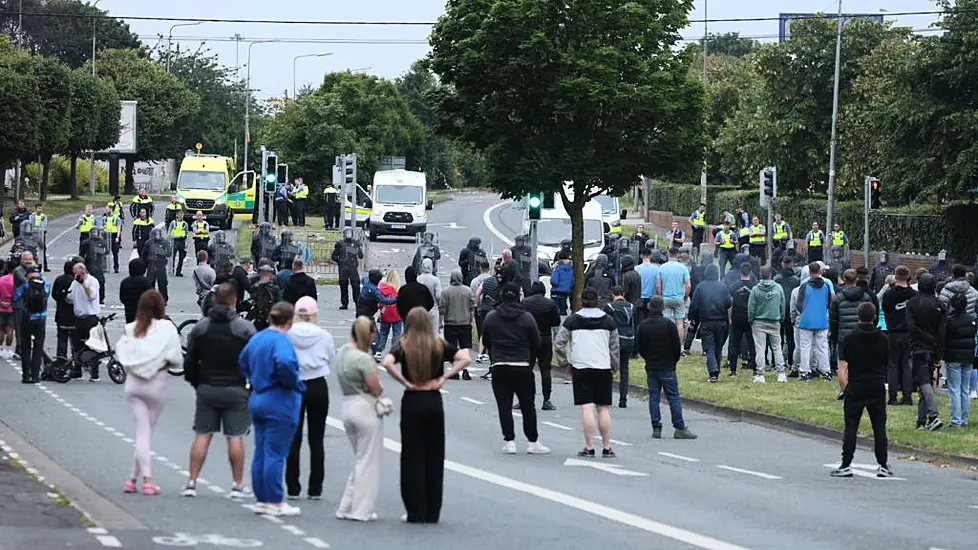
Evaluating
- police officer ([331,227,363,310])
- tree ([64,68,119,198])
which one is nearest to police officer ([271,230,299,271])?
police officer ([331,227,363,310])

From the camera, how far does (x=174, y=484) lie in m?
15.3

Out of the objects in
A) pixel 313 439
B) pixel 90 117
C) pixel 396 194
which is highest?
pixel 90 117

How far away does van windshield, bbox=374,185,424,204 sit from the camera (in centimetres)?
6109

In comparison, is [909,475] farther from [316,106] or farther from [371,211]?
[316,106]

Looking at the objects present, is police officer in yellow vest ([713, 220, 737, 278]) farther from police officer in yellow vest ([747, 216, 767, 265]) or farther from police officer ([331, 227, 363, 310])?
police officer ([331, 227, 363, 310])

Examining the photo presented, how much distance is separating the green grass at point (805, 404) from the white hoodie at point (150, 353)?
9.10 metres

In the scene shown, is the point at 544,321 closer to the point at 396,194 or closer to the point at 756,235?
the point at 756,235

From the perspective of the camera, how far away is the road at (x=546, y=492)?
41.9ft

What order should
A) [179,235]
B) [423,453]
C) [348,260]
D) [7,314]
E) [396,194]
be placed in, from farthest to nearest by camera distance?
[396,194] → [179,235] → [348,260] → [7,314] → [423,453]

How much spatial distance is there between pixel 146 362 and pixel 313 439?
1.46 m

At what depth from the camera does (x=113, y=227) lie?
45.6 meters

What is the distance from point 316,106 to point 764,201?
44401 millimetres

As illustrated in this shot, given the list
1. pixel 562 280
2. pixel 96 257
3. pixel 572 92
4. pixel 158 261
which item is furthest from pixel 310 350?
pixel 96 257

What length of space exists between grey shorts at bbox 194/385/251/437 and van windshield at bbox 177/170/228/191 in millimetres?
52046
